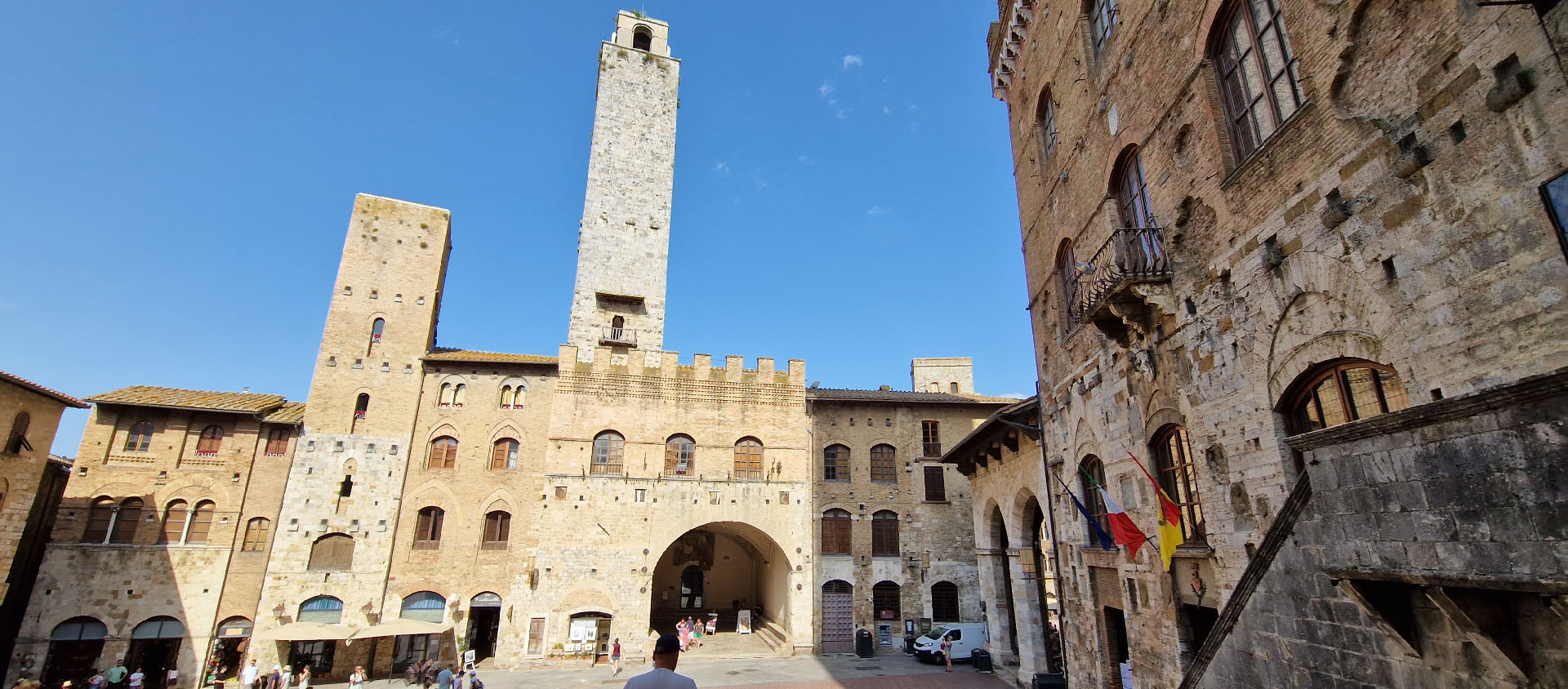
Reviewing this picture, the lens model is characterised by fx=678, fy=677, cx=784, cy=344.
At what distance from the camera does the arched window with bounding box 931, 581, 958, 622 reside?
25825 millimetres

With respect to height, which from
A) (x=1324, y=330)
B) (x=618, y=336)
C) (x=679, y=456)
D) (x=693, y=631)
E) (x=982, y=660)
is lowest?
(x=982, y=660)

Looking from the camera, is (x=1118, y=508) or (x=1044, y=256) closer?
(x=1118, y=508)

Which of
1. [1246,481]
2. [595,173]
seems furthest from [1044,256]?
[595,173]

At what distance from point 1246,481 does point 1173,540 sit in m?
1.74

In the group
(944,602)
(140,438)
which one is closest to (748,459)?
(944,602)

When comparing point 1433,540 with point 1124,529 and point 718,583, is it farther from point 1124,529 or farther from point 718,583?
point 718,583

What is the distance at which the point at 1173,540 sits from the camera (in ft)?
30.5

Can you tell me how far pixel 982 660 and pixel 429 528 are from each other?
18.7 metres

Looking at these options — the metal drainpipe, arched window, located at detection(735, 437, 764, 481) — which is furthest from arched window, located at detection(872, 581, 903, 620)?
the metal drainpipe

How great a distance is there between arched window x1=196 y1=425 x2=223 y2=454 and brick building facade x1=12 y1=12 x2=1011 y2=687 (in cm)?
9

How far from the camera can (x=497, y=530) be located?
2367cm

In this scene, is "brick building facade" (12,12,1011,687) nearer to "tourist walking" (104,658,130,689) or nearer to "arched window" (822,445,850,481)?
"arched window" (822,445,850,481)

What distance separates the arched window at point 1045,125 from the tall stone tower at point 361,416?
2187cm

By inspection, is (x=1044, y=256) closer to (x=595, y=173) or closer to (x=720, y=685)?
(x=720, y=685)
